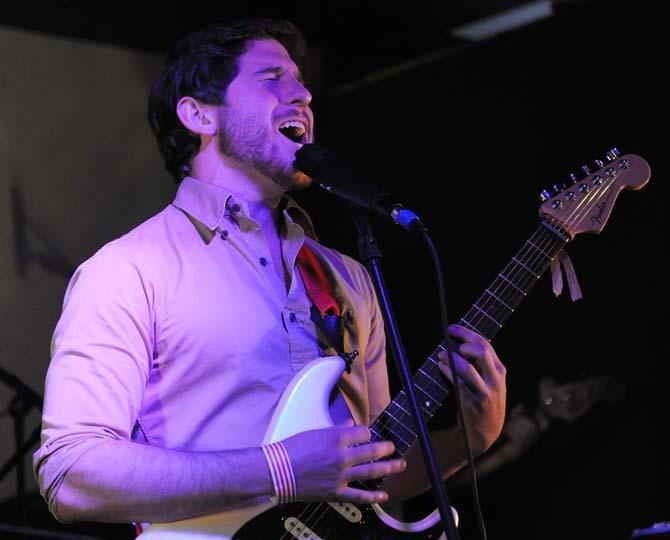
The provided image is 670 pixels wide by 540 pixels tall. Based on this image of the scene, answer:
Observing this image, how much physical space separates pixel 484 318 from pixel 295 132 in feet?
2.27

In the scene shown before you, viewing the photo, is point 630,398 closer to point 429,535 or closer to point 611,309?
point 611,309

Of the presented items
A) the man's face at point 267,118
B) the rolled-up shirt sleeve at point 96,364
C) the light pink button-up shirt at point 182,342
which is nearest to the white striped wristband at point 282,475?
the light pink button-up shirt at point 182,342

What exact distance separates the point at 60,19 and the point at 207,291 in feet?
5.82

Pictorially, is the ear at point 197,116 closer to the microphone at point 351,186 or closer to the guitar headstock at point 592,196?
the microphone at point 351,186

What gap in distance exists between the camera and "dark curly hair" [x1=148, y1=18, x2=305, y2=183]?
2.41 metres

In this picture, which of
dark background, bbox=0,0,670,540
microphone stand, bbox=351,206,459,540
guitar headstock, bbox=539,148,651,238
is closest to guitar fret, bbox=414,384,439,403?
microphone stand, bbox=351,206,459,540

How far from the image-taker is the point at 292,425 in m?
1.86

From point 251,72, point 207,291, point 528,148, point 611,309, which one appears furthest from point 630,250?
point 207,291

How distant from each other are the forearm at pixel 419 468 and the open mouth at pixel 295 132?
837 millimetres

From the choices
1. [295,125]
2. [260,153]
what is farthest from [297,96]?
[260,153]

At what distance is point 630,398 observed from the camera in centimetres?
373

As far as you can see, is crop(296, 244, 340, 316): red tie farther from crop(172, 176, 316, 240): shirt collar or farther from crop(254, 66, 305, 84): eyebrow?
crop(254, 66, 305, 84): eyebrow

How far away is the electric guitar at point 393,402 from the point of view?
181 centimetres

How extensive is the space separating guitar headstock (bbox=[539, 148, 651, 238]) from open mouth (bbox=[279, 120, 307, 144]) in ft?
2.08
